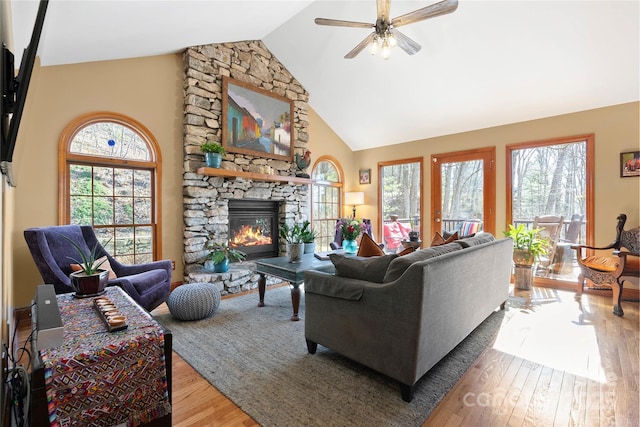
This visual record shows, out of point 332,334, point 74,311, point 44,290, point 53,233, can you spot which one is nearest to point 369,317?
point 332,334

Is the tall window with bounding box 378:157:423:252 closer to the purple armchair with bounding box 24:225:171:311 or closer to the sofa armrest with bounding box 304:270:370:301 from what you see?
the sofa armrest with bounding box 304:270:370:301

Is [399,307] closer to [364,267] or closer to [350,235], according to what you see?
[364,267]

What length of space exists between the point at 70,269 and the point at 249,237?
259cm

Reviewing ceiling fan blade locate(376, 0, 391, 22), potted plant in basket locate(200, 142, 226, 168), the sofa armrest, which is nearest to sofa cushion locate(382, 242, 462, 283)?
the sofa armrest

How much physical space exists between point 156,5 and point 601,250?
5.84m

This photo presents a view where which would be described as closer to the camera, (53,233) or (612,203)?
(53,233)

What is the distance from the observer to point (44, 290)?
158 cm

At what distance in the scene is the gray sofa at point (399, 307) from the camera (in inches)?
69.7

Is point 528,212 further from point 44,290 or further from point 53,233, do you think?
point 53,233

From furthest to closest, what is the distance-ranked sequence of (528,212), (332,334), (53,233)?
(528,212) < (53,233) < (332,334)

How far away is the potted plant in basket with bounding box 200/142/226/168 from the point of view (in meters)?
4.16

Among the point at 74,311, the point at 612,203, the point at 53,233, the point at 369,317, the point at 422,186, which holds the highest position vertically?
the point at 422,186

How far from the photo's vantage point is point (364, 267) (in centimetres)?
212

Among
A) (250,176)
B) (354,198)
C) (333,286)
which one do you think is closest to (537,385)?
(333,286)
